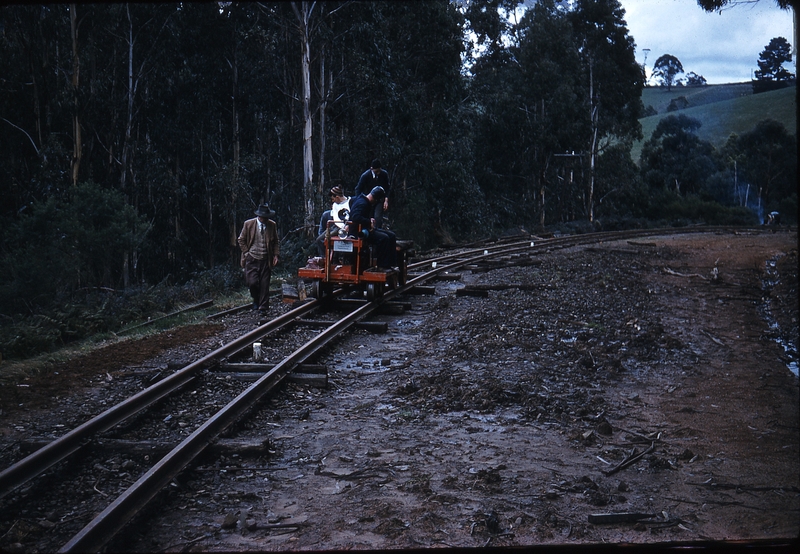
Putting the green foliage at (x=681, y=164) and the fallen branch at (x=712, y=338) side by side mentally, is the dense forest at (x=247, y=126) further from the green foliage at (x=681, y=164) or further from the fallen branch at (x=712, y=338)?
the green foliage at (x=681, y=164)

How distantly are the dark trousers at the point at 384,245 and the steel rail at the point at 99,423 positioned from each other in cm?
347

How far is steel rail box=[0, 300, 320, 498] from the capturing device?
187 inches

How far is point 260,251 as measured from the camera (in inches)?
462

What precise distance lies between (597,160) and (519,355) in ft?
137

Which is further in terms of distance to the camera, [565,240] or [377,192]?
[565,240]

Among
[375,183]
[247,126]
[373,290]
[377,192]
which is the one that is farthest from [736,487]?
[247,126]

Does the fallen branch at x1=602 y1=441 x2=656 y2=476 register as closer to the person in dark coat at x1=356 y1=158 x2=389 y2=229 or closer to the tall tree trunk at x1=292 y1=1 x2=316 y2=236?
the person in dark coat at x1=356 y1=158 x2=389 y2=229

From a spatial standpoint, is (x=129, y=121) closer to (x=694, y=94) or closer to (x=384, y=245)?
(x=384, y=245)

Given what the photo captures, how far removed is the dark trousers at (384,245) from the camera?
12.2 metres

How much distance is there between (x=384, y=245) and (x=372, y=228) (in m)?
0.49

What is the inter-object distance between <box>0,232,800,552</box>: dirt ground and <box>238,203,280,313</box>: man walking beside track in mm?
606

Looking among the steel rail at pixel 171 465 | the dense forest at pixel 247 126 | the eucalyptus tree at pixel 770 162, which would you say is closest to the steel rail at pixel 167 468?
the steel rail at pixel 171 465

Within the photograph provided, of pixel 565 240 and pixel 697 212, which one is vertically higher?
pixel 697 212

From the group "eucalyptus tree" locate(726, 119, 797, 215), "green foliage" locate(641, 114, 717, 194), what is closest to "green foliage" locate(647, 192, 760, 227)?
"eucalyptus tree" locate(726, 119, 797, 215)
